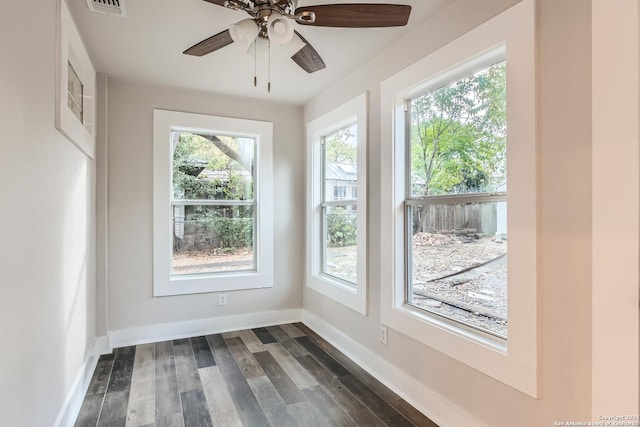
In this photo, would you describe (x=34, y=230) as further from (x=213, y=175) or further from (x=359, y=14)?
(x=213, y=175)

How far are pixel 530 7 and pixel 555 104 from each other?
47 centimetres

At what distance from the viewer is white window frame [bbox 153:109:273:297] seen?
3.29 metres

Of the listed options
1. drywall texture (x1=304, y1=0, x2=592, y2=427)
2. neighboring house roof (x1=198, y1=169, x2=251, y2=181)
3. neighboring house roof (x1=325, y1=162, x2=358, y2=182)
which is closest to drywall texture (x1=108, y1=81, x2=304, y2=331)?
neighboring house roof (x1=198, y1=169, x2=251, y2=181)

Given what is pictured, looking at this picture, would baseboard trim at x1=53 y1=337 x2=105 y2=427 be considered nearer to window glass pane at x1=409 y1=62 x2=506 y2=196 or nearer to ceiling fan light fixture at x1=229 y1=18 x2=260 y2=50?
ceiling fan light fixture at x1=229 y1=18 x2=260 y2=50

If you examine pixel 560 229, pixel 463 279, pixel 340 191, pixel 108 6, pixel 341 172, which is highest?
pixel 108 6

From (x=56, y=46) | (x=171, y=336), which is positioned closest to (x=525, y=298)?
(x=56, y=46)

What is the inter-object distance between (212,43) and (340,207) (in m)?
1.83

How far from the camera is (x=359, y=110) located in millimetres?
2818

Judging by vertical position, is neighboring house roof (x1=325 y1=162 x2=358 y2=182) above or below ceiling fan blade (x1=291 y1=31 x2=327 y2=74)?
below

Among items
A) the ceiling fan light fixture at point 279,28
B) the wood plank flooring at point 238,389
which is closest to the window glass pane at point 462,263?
the wood plank flooring at point 238,389

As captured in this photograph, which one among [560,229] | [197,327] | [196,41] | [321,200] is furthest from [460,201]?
[197,327]

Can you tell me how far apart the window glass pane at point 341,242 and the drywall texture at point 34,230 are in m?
2.10

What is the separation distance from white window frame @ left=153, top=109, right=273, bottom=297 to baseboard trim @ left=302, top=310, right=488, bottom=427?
1.05m

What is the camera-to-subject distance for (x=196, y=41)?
2.42 meters
